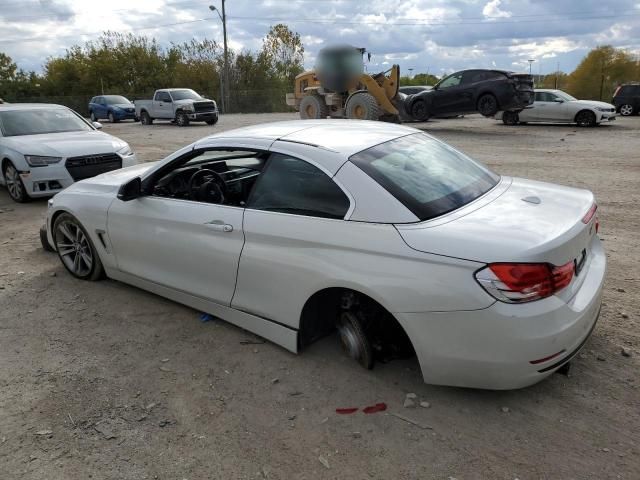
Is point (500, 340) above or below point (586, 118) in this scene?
below

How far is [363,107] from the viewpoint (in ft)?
59.4

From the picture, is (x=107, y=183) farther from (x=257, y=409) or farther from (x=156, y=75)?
(x=156, y=75)

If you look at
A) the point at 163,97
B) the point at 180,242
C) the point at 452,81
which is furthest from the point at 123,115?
the point at 180,242

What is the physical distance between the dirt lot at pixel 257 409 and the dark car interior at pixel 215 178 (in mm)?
1008

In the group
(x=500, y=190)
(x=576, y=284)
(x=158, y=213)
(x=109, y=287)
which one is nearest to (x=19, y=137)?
(x=109, y=287)

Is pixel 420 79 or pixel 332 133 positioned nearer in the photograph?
pixel 332 133

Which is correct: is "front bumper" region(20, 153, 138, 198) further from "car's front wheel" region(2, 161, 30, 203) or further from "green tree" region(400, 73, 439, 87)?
"green tree" region(400, 73, 439, 87)

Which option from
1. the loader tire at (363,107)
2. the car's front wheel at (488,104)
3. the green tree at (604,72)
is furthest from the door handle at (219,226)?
the green tree at (604,72)

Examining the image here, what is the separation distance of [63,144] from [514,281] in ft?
26.6

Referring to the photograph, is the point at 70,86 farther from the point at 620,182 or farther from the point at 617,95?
the point at 620,182

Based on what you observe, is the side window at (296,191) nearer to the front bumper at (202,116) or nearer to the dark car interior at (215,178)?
the dark car interior at (215,178)

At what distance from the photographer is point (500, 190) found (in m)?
3.46

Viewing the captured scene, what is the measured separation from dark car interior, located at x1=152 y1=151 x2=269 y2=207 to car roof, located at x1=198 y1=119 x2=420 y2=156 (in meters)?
0.18

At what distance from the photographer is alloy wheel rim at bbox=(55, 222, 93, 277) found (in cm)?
488
